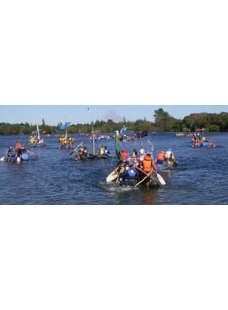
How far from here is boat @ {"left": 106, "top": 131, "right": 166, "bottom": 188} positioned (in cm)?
1006

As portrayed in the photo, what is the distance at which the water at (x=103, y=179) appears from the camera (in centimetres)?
902

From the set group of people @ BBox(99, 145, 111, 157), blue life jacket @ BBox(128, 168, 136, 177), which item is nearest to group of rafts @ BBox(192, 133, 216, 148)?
blue life jacket @ BBox(128, 168, 136, 177)

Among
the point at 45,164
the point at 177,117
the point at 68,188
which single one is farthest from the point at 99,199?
the point at 177,117

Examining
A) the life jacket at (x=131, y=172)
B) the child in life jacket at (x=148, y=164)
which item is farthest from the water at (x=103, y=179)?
the life jacket at (x=131, y=172)

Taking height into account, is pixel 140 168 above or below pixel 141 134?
below

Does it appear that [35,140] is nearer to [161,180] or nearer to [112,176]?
[112,176]

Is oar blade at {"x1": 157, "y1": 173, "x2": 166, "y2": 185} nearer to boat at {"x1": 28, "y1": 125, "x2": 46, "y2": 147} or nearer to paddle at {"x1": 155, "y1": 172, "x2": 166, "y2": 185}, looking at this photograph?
paddle at {"x1": 155, "y1": 172, "x2": 166, "y2": 185}

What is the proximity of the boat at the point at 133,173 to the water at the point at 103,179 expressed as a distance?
0.17 meters

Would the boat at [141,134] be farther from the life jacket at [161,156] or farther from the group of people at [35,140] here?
the group of people at [35,140]

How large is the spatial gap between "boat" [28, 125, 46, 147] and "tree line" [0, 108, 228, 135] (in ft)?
0.42

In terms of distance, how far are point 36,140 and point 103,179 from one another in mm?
1632

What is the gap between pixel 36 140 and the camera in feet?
32.0

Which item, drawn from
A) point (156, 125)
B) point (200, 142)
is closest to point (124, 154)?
point (156, 125)
